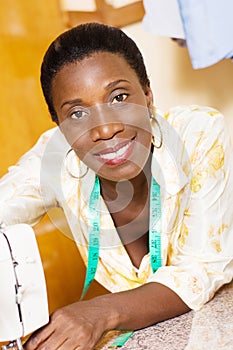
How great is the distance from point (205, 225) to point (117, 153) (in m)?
0.19

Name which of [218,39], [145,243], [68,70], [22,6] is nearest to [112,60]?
[68,70]

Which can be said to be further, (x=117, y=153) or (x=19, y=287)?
(x=117, y=153)

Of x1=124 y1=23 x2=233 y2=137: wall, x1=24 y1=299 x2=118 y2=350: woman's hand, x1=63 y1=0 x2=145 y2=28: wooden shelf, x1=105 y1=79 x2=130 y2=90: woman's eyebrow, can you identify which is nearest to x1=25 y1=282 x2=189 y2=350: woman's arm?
x1=24 y1=299 x2=118 y2=350: woman's hand

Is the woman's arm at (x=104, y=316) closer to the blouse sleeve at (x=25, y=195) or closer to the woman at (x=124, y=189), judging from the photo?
the woman at (x=124, y=189)

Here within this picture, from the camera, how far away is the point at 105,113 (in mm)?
951

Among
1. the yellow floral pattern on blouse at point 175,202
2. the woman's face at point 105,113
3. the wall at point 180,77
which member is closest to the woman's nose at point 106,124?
the woman's face at point 105,113

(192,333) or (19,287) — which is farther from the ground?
(19,287)

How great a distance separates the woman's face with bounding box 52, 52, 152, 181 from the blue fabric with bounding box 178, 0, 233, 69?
0.44ft

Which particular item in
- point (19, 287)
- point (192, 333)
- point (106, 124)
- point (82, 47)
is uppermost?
point (82, 47)

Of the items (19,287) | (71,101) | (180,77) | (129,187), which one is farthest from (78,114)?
(180,77)

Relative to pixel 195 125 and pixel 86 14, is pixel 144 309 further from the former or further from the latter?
pixel 86 14

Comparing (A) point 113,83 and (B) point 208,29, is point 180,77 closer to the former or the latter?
(B) point 208,29

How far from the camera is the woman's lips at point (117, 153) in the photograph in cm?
96

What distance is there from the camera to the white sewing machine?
0.82 meters
